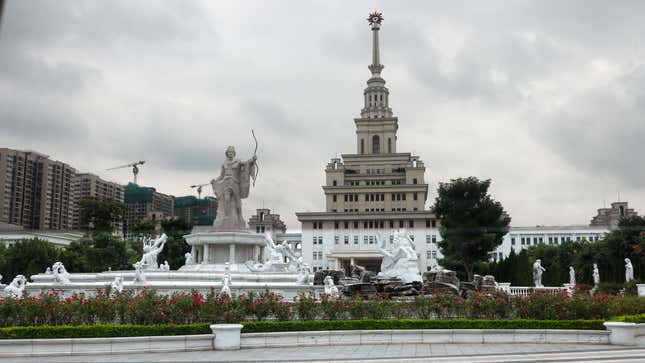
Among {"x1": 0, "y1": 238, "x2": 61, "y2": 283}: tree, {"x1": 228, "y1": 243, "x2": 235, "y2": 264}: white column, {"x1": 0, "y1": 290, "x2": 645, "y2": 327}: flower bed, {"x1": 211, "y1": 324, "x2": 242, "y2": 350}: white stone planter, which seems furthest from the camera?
{"x1": 0, "y1": 238, "x2": 61, "y2": 283}: tree

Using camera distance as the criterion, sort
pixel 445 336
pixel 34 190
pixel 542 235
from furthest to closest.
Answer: pixel 34 190 < pixel 542 235 < pixel 445 336

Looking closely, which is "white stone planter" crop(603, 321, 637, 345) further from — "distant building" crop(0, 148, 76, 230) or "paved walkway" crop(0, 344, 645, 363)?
"distant building" crop(0, 148, 76, 230)

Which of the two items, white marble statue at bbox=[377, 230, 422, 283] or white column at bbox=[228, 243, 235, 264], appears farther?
white column at bbox=[228, 243, 235, 264]

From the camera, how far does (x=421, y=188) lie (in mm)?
92188

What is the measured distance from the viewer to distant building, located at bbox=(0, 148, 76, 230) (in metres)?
92.2

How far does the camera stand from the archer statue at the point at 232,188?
35.3 metres

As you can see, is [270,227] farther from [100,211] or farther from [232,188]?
[232,188]

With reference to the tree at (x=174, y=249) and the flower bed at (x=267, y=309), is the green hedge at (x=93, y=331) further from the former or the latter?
the tree at (x=174, y=249)

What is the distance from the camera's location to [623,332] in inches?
647

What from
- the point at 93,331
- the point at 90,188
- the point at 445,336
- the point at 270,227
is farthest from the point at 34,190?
the point at 445,336

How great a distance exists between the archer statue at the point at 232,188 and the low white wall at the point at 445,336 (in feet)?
62.8

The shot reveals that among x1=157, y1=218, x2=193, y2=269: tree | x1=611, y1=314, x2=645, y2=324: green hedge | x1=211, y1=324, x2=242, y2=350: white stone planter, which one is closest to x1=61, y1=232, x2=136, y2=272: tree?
x1=157, y1=218, x2=193, y2=269: tree

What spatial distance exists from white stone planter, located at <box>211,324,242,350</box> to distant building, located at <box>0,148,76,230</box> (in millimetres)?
86838

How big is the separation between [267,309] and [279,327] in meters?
0.82
